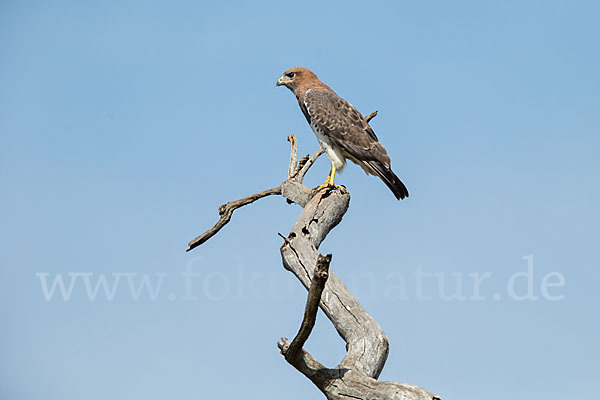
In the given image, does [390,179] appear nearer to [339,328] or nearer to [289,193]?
[289,193]

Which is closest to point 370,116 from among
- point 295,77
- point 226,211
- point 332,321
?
point 295,77

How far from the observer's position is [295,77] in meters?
8.34

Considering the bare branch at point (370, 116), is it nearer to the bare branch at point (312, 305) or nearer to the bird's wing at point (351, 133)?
the bird's wing at point (351, 133)

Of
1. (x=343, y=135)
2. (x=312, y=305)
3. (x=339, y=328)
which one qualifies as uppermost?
(x=343, y=135)

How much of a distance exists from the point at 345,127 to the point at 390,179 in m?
0.80

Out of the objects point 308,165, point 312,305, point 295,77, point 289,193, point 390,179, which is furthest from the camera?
point 295,77

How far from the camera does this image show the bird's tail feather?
23.8ft

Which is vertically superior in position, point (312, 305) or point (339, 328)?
point (339, 328)

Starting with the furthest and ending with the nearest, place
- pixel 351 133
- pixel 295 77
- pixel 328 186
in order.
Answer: pixel 295 77, pixel 351 133, pixel 328 186

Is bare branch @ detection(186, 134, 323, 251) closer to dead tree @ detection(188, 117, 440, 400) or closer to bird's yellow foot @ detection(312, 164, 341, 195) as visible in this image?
bird's yellow foot @ detection(312, 164, 341, 195)

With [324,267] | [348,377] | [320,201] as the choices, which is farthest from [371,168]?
[324,267]

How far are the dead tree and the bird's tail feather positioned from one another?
0.64 meters

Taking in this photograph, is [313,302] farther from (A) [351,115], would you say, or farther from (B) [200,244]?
(A) [351,115]

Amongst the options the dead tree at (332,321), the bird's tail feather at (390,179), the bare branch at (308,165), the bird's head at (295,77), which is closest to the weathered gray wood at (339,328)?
the dead tree at (332,321)
